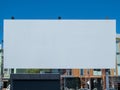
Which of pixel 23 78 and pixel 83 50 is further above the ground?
pixel 83 50

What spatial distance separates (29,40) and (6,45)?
6.53 ft

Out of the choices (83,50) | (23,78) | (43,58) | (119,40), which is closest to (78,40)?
(83,50)

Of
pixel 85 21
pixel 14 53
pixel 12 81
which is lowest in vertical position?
pixel 12 81

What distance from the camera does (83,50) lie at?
36781mm

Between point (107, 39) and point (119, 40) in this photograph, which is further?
point (119, 40)

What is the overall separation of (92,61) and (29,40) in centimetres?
570

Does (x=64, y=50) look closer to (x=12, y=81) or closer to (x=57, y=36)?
(x=57, y=36)

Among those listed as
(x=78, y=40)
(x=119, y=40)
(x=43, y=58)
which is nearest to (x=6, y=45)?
(x=43, y=58)

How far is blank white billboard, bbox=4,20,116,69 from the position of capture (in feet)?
118

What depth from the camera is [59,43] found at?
1437 inches

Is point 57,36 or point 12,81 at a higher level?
point 57,36

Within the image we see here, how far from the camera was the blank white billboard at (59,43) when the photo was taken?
36031 millimetres

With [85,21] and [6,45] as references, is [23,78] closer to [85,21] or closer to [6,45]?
[6,45]

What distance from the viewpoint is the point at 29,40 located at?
Result: 36281 millimetres
